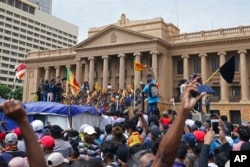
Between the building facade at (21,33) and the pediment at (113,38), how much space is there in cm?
3988

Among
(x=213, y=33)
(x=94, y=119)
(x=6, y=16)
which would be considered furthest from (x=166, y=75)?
(x=6, y=16)

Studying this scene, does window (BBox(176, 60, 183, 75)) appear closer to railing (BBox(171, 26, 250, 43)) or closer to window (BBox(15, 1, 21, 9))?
railing (BBox(171, 26, 250, 43))

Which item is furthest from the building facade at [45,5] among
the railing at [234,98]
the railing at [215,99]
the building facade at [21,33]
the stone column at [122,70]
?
the railing at [234,98]

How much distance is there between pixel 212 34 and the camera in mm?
40906

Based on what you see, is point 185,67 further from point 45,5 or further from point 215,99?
point 45,5

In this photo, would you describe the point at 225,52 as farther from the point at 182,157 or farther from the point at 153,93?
the point at 182,157

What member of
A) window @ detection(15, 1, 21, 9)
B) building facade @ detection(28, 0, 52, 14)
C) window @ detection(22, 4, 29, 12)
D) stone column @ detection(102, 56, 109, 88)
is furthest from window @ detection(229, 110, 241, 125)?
building facade @ detection(28, 0, 52, 14)

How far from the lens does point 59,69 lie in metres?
54.1

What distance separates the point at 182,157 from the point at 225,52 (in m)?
37.9

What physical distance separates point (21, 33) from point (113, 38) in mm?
59140

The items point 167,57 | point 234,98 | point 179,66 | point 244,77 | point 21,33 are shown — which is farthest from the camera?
point 21,33

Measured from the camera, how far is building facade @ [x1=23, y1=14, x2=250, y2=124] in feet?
126

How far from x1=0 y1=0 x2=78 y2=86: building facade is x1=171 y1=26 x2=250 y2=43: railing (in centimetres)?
5078

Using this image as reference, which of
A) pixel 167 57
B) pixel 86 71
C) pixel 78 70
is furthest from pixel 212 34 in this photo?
pixel 78 70
